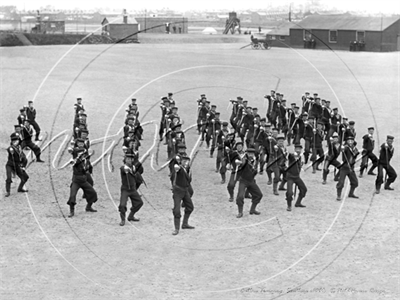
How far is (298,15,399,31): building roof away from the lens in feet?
220

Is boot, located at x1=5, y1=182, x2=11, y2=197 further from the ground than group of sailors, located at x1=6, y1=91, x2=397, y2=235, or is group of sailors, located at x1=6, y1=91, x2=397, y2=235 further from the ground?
group of sailors, located at x1=6, y1=91, x2=397, y2=235

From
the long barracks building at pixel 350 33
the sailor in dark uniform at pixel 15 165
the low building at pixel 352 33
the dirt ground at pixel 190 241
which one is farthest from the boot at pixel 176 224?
the low building at pixel 352 33

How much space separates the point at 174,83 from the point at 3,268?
30049mm

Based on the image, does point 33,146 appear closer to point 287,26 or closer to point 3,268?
point 3,268

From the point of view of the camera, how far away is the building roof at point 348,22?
67.1m

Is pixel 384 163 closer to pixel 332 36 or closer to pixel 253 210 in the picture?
pixel 253 210

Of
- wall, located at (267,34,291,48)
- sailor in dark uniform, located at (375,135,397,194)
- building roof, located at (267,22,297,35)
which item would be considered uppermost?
building roof, located at (267,22,297,35)

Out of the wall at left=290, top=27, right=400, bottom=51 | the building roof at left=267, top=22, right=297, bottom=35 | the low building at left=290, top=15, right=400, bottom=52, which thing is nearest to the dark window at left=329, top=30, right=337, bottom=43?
the low building at left=290, top=15, right=400, bottom=52

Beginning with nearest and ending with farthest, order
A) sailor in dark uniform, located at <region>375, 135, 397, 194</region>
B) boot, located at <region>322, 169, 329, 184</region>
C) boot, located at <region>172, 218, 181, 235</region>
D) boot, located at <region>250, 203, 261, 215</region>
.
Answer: boot, located at <region>172, 218, 181, 235</region>, boot, located at <region>250, 203, 261, 215</region>, sailor in dark uniform, located at <region>375, 135, 397, 194</region>, boot, located at <region>322, 169, 329, 184</region>

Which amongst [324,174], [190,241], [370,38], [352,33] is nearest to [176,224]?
[190,241]

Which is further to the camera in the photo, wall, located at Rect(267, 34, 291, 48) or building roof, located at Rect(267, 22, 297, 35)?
building roof, located at Rect(267, 22, 297, 35)

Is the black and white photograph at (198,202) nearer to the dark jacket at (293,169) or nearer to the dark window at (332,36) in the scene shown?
the dark jacket at (293,169)

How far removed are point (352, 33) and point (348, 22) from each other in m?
2.62

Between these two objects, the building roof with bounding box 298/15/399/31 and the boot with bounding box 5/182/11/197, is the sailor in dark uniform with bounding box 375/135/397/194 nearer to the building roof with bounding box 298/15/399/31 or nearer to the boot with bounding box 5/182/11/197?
the boot with bounding box 5/182/11/197
